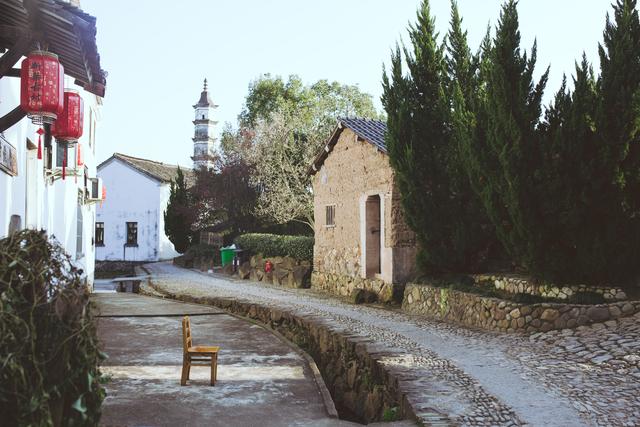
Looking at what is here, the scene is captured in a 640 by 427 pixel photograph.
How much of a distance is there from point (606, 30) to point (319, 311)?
24.0ft

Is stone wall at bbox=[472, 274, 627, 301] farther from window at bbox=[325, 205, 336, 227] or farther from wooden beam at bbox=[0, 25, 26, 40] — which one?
wooden beam at bbox=[0, 25, 26, 40]

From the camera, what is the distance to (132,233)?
108 feet

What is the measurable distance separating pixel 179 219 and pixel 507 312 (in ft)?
76.9

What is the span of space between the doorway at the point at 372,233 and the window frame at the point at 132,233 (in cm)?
2175

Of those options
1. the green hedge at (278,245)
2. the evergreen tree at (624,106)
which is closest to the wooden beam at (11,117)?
the evergreen tree at (624,106)

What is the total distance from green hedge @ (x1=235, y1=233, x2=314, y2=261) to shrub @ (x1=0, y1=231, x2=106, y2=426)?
15.5 meters

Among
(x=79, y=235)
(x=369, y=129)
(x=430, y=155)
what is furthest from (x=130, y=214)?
(x=430, y=155)

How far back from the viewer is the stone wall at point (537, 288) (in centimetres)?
888

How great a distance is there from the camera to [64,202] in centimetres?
1280

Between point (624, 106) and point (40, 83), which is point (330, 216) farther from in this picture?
point (40, 83)

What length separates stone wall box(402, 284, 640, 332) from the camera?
857 cm

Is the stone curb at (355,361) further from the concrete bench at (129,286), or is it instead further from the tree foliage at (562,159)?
the concrete bench at (129,286)

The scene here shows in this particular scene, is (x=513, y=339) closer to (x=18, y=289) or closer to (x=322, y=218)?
(x=18, y=289)

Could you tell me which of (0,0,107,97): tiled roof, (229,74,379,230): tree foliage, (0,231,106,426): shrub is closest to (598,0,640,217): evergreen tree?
(0,0,107,97): tiled roof
